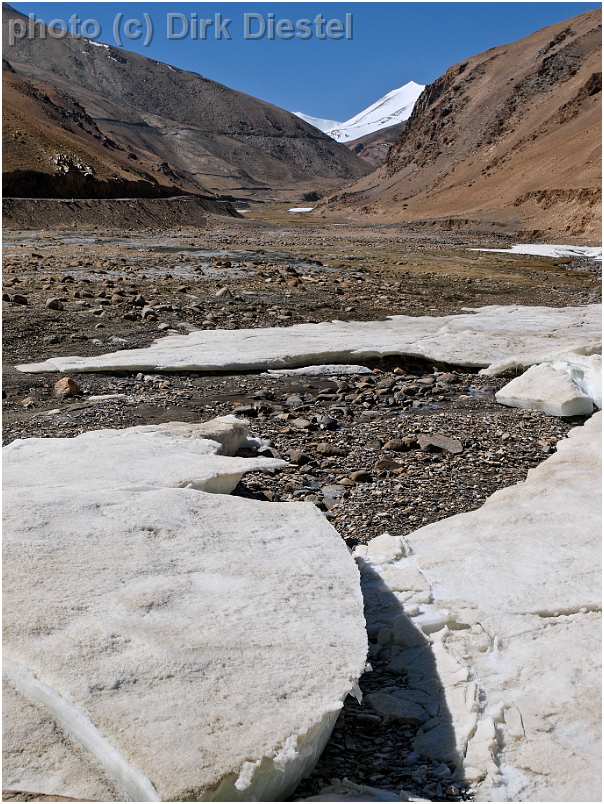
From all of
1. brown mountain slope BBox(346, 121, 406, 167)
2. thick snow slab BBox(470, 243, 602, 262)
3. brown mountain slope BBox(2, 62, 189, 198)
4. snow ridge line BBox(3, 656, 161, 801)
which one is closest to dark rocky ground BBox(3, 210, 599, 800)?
snow ridge line BBox(3, 656, 161, 801)

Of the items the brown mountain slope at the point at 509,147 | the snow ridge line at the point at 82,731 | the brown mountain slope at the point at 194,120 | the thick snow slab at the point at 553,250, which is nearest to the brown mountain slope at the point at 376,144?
the brown mountain slope at the point at 194,120

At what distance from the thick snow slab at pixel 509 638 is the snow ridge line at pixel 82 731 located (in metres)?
1.05

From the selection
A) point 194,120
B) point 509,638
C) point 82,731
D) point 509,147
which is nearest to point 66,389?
point 509,638

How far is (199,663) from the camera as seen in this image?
2363 millimetres

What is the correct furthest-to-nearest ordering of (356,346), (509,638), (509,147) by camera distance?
(509,147) → (356,346) → (509,638)

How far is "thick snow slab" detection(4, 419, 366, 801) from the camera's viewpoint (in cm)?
205

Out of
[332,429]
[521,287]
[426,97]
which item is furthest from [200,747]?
[426,97]

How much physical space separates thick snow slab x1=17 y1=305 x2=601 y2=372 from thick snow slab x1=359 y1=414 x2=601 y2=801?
4.25 metres

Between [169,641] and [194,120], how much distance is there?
13668cm

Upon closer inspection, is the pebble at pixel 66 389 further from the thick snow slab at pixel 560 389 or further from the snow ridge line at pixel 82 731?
the snow ridge line at pixel 82 731

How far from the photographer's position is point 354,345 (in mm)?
8852

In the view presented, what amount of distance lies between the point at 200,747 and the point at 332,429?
4487 mm

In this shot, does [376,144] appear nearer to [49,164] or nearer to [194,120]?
[194,120]

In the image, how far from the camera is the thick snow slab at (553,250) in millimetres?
25208
